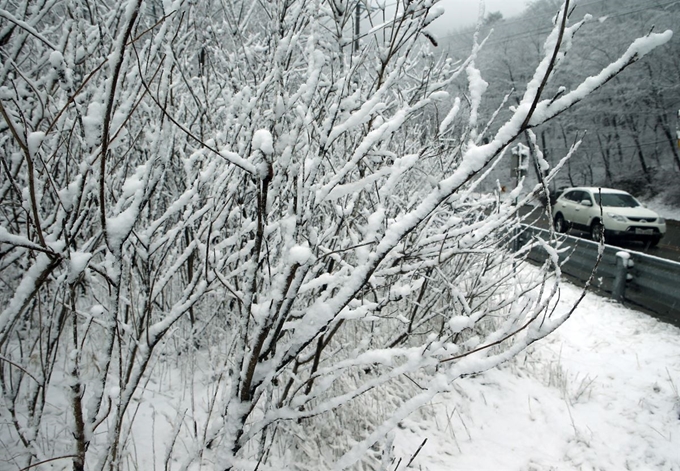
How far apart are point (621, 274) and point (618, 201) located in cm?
687

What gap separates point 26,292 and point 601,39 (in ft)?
101

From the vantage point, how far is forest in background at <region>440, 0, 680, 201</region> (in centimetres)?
2111

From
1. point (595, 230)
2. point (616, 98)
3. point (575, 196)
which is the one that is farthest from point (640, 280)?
point (616, 98)

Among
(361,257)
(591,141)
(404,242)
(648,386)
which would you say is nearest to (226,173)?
(361,257)

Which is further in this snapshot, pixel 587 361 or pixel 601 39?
pixel 601 39

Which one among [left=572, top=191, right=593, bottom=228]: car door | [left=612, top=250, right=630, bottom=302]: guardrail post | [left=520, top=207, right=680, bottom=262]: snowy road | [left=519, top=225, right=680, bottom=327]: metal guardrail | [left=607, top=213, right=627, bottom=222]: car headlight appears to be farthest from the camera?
[left=572, top=191, right=593, bottom=228]: car door

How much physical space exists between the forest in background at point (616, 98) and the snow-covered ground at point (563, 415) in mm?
18467

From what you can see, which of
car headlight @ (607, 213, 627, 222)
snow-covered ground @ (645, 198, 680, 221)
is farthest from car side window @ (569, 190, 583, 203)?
snow-covered ground @ (645, 198, 680, 221)

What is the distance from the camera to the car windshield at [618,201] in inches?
436

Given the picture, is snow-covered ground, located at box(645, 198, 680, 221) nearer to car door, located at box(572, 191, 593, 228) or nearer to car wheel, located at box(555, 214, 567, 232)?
car wheel, located at box(555, 214, 567, 232)

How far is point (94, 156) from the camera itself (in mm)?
1165

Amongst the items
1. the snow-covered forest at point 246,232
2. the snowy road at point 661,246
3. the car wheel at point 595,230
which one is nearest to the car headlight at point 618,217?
the car wheel at point 595,230

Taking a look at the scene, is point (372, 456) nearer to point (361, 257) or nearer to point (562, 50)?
point (361, 257)

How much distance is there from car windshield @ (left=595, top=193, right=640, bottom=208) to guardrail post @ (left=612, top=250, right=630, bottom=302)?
6070mm
